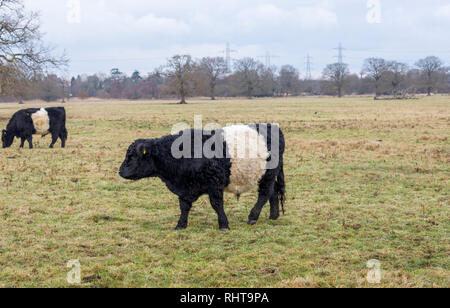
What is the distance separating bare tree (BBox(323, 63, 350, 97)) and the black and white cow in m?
96.7

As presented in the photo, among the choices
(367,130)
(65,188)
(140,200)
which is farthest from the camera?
(367,130)

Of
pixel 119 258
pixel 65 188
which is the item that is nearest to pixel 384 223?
pixel 119 258

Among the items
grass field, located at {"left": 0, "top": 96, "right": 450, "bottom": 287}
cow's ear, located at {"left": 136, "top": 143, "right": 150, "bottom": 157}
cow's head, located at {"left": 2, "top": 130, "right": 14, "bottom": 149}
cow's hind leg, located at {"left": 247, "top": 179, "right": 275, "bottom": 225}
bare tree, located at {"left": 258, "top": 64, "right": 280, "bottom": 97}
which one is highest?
bare tree, located at {"left": 258, "top": 64, "right": 280, "bottom": 97}

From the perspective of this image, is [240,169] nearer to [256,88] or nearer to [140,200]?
[140,200]

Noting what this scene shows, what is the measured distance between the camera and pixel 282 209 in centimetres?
838

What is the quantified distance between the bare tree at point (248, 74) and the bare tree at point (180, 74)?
27.7m

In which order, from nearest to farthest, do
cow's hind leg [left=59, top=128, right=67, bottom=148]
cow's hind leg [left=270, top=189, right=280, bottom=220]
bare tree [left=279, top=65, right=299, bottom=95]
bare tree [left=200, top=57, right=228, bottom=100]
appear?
cow's hind leg [left=270, top=189, right=280, bottom=220] → cow's hind leg [left=59, top=128, right=67, bottom=148] → bare tree [left=200, top=57, right=228, bottom=100] → bare tree [left=279, top=65, right=299, bottom=95]

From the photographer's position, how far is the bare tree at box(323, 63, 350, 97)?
10014 centimetres

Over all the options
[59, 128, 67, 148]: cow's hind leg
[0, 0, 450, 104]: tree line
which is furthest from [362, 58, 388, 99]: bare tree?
[59, 128, 67, 148]: cow's hind leg

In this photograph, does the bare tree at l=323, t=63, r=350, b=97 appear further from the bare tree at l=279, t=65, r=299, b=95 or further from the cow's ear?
the cow's ear
